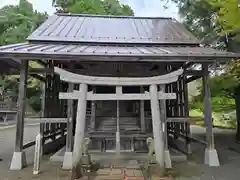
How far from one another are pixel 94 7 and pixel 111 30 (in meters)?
14.0

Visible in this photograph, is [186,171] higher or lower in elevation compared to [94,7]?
lower

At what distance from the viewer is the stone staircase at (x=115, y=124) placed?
288 inches

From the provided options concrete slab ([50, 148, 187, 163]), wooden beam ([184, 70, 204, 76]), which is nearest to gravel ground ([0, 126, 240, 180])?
concrete slab ([50, 148, 187, 163])

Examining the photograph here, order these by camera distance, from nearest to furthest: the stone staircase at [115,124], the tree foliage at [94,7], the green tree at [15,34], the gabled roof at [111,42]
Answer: the gabled roof at [111,42], the stone staircase at [115,124], the green tree at [15,34], the tree foliage at [94,7]

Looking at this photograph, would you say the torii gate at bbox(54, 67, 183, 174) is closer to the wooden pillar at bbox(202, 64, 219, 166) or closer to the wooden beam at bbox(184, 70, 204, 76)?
the wooden beam at bbox(184, 70, 204, 76)

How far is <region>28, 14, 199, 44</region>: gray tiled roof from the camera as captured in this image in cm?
719

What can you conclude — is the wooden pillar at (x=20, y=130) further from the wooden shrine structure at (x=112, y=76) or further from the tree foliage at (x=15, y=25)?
the tree foliage at (x=15, y=25)

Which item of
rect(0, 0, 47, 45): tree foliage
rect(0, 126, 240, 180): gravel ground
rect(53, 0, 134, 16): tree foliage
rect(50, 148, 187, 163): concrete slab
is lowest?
rect(0, 126, 240, 180): gravel ground

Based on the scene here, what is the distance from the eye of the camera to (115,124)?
7.45 meters

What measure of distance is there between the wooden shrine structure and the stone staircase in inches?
1.3

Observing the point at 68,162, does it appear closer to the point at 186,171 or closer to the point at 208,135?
the point at 186,171

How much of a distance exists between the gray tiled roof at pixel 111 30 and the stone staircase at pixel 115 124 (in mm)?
2593

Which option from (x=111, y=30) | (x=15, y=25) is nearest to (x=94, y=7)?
(x=15, y=25)

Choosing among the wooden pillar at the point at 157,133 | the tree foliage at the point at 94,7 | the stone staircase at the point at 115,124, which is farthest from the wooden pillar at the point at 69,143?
the tree foliage at the point at 94,7
